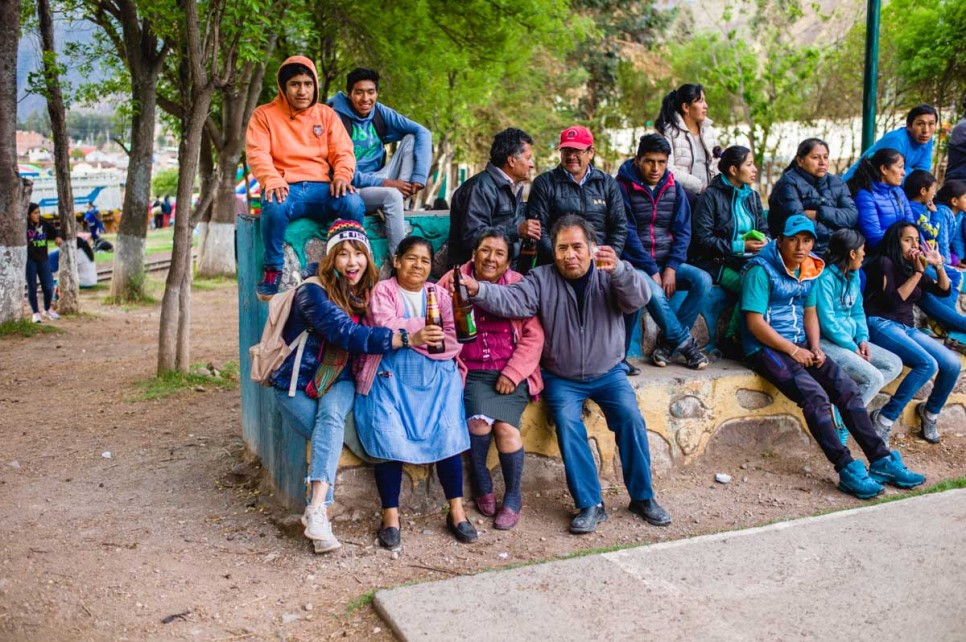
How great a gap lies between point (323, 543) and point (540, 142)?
879 inches

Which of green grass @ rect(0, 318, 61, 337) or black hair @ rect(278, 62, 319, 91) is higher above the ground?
black hair @ rect(278, 62, 319, 91)

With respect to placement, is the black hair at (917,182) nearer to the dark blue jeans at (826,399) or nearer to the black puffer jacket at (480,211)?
the dark blue jeans at (826,399)

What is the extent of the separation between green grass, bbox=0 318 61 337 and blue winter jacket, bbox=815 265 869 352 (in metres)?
8.55

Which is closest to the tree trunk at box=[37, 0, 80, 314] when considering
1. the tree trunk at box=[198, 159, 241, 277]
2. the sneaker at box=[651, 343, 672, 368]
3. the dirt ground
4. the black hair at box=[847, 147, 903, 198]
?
the tree trunk at box=[198, 159, 241, 277]

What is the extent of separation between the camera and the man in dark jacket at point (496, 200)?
5.38 metres

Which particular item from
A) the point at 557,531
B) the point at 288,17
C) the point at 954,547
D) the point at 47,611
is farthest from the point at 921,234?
the point at 288,17

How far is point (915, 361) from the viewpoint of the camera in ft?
19.9

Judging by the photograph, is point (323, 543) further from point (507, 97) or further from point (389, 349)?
point (507, 97)

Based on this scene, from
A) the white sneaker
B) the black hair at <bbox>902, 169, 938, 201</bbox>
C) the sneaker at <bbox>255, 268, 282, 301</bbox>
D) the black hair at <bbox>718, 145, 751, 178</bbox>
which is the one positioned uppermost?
the black hair at <bbox>718, 145, 751, 178</bbox>

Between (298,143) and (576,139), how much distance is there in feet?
5.40

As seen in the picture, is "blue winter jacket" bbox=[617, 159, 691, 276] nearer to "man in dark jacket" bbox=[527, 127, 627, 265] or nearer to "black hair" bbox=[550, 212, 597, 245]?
"man in dark jacket" bbox=[527, 127, 627, 265]

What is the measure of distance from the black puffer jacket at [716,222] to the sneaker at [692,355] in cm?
57

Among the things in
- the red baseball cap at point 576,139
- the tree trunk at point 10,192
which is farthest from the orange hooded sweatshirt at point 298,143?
the tree trunk at point 10,192

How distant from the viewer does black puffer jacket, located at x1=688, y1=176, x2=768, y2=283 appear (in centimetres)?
607
